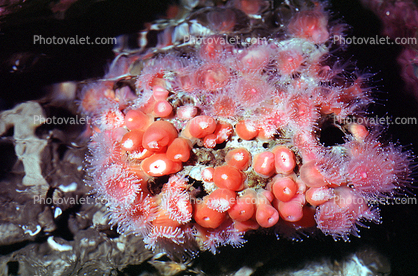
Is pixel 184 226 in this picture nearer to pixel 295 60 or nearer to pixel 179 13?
pixel 295 60

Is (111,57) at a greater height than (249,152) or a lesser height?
greater

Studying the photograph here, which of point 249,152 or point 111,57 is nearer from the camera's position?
point 249,152

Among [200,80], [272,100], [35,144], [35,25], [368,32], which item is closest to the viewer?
[272,100]

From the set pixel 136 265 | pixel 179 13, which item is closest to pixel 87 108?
pixel 179 13

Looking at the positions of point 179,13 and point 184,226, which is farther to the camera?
point 179,13

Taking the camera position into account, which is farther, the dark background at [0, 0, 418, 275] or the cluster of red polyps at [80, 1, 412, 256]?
the dark background at [0, 0, 418, 275]

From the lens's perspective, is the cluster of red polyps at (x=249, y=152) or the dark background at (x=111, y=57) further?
the dark background at (x=111, y=57)

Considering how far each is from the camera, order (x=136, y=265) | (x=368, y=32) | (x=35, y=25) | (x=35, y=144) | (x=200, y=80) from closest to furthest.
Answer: (x=200, y=80) → (x=35, y=25) → (x=368, y=32) → (x=35, y=144) → (x=136, y=265)

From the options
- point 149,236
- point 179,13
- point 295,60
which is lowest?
point 149,236
